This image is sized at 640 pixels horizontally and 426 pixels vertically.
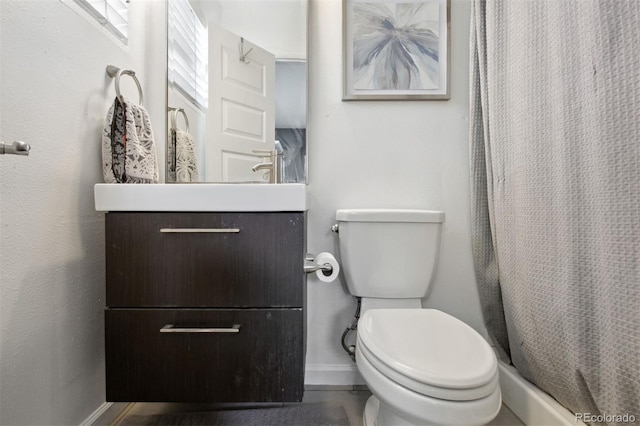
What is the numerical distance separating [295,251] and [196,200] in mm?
312

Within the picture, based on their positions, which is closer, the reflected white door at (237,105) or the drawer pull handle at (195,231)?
the drawer pull handle at (195,231)

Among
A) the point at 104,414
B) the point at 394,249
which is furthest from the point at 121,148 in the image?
the point at 394,249

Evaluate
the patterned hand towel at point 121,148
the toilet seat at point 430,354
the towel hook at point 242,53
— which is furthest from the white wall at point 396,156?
the patterned hand towel at point 121,148

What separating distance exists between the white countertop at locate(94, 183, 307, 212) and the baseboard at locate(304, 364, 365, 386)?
0.84 metres

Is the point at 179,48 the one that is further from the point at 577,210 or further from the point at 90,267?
the point at 577,210

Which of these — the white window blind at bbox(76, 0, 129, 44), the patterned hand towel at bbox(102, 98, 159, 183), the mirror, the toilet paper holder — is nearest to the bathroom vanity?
the patterned hand towel at bbox(102, 98, 159, 183)

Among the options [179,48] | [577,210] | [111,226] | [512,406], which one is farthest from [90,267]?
[512,406]

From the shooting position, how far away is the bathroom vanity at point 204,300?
33.2 inches

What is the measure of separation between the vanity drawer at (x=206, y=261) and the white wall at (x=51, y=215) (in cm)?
16

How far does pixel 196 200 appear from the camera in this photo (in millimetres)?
850

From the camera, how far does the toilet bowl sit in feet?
2.18

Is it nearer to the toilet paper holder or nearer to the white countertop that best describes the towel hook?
the white countertop

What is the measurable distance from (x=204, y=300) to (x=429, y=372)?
607 mm

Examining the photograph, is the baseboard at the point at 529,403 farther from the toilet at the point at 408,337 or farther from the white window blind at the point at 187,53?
the white window blind at the point at 187,53
